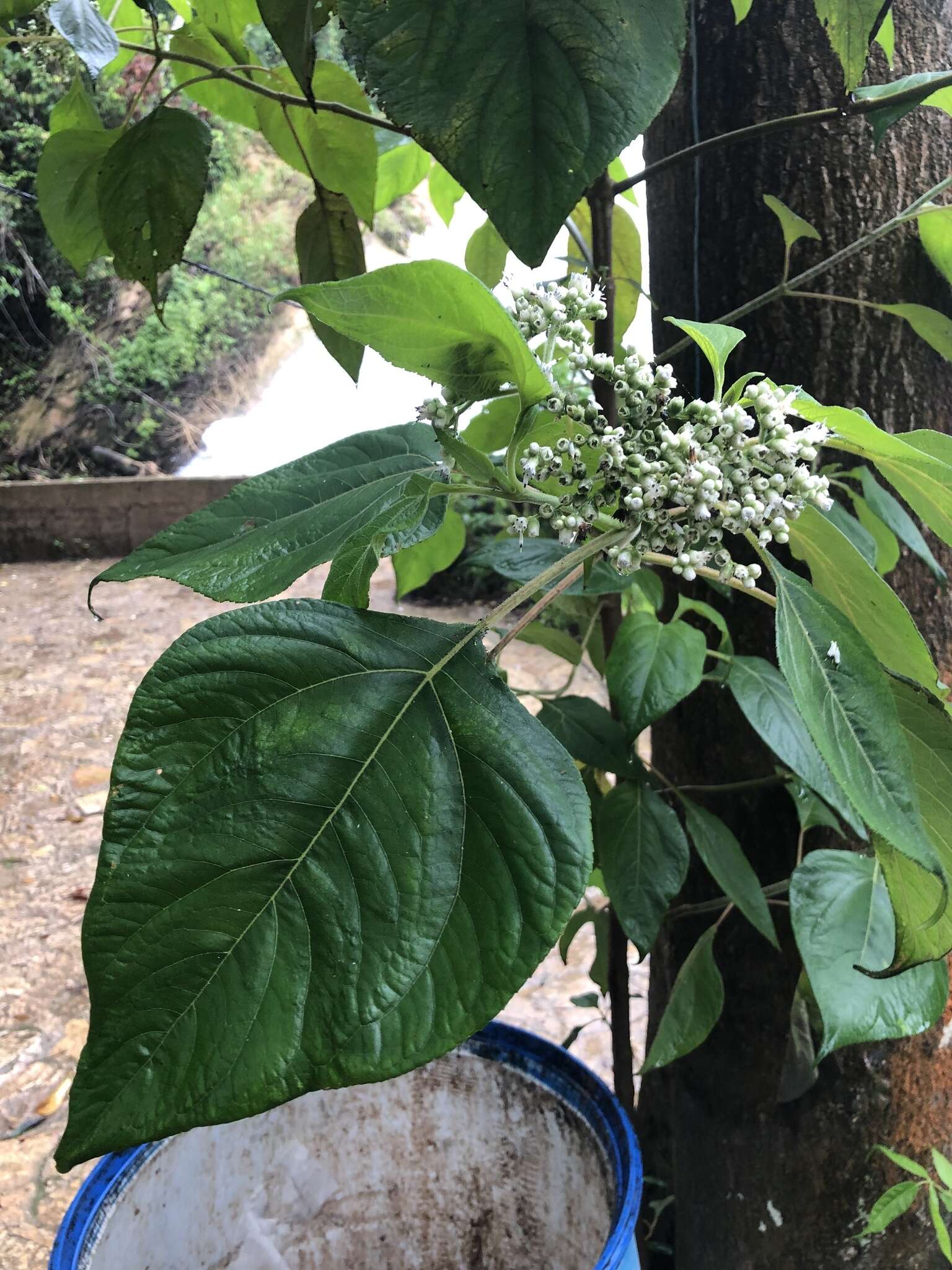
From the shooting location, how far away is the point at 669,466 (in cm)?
33

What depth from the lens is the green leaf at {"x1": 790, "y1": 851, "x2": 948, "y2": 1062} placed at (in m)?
0.45

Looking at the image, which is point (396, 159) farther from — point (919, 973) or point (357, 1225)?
point (357, 1225)

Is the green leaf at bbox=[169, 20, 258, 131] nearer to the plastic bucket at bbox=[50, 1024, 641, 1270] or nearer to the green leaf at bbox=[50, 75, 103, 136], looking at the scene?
the green leaf at bbox=[50, 75, 103, 136]

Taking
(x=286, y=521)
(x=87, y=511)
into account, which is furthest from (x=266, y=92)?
(x=87, y=511)

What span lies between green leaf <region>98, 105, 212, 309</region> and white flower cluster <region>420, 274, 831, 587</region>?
0.30 metres

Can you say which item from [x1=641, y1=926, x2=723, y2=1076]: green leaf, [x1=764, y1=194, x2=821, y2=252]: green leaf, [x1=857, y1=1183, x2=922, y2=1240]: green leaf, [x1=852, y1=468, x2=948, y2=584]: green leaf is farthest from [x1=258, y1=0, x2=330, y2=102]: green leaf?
[x1=857, y1=1183, x2=922, y2=1240]: green leaf

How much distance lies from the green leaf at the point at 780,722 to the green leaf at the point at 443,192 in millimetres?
506

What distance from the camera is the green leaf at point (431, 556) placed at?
672 mm

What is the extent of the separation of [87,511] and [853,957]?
425cm

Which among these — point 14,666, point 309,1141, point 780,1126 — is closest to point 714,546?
point 780,1126

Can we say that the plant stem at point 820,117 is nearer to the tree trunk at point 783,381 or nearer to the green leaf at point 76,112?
the tree trunk at point 783,381

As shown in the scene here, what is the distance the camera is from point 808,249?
64cm

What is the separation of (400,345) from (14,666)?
312 centimetres

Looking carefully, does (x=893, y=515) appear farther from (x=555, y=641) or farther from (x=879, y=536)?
(x=555, y=641)
